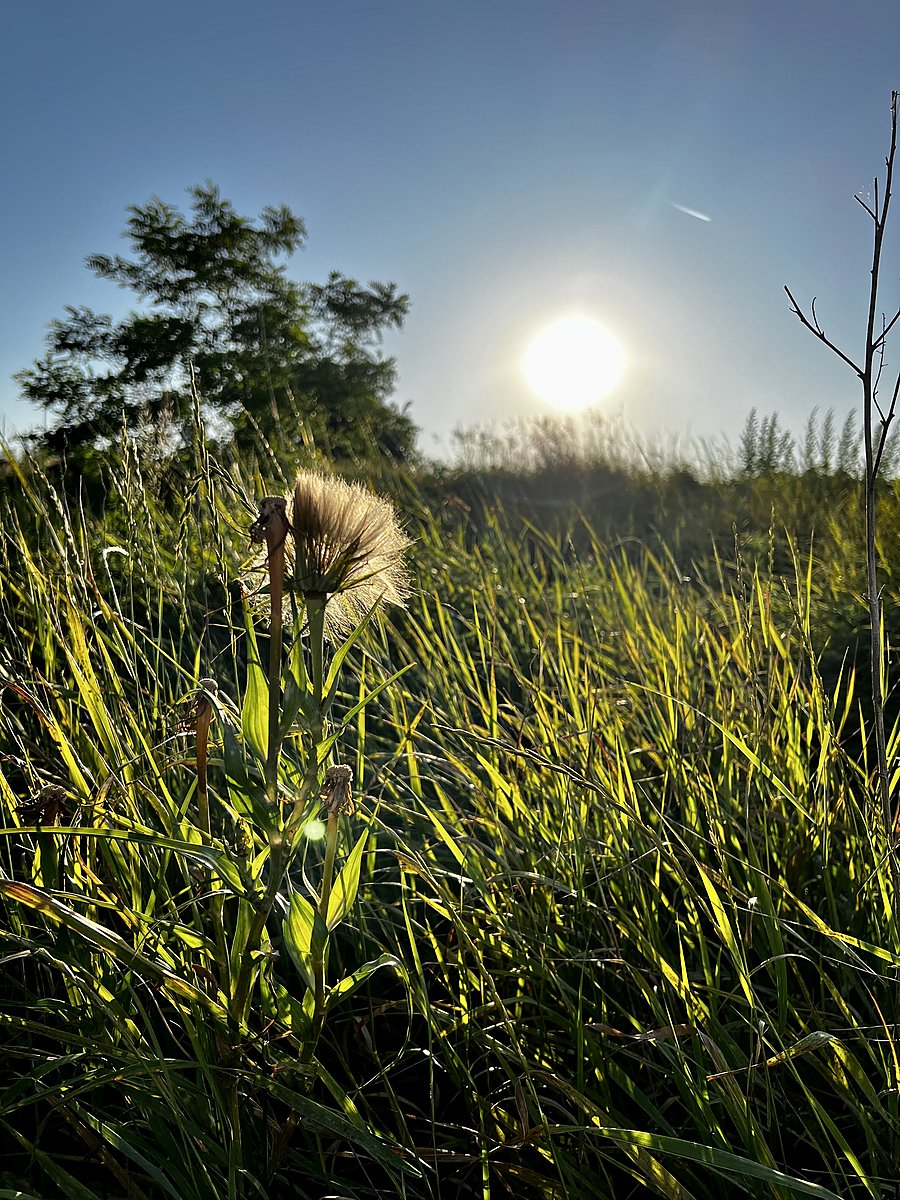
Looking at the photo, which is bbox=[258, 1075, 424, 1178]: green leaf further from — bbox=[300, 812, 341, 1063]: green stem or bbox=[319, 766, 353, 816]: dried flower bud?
bbox=[319, 766, 353, 816]: dried flower bud

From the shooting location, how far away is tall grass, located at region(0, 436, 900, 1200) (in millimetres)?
936

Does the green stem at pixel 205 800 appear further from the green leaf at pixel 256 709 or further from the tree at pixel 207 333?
the tree at pixel 207 333

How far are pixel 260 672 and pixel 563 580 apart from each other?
3.35 meters

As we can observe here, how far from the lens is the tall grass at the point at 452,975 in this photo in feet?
3.07

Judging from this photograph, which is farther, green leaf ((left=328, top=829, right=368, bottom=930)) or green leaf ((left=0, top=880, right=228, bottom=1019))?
green leaf ((left=328, top=829, right=368, bottom=930))

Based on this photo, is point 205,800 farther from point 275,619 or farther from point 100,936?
point 275,619

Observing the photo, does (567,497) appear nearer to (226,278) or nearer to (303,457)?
(303,457)

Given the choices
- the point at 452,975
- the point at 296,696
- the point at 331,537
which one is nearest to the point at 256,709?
the point at 296,696

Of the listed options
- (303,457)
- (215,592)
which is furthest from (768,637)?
(303,457)

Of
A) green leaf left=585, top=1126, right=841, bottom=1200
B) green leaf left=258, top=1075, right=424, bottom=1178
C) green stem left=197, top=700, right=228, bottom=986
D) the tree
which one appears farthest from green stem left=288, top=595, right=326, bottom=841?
the tree

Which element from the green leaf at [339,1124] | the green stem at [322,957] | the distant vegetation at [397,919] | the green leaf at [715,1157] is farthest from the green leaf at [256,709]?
the green leaf at [715,1157]

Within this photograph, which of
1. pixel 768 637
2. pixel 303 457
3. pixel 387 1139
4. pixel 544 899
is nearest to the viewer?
pixel 387 1139

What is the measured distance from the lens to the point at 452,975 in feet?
4.73

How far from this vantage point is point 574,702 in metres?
1.61
